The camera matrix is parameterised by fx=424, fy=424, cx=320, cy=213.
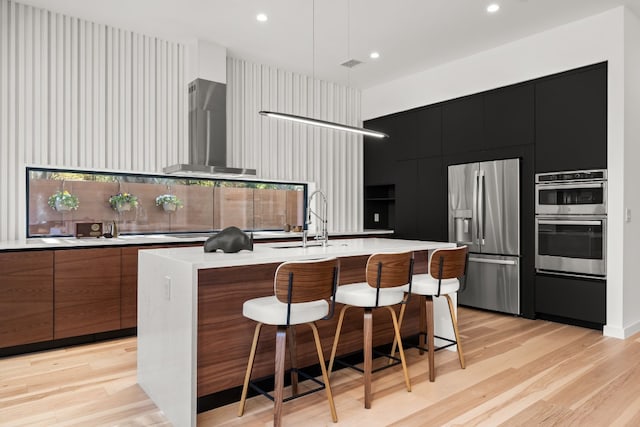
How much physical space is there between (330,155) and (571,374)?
4.27m

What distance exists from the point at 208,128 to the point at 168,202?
0.98 m

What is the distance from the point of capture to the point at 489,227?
4922 mm

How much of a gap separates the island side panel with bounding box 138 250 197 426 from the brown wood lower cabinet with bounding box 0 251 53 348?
1.25 meters

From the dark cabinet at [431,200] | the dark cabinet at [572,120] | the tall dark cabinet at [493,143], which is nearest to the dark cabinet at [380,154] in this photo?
the tall dark cabinet at [493,143]

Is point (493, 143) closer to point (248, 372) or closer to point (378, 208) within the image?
point (378, 208)

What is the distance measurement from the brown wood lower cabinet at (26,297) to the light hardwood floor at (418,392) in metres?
0.19

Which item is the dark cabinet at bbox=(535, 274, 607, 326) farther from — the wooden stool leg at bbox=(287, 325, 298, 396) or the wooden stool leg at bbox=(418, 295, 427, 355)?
the wooden stool leg at bbox=(287, 325, 298, 396)

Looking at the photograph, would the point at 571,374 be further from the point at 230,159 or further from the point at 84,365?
the point at 230,159

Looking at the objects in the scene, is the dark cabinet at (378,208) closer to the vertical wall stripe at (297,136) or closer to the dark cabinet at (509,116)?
the vertical wall stripe at (297,136)

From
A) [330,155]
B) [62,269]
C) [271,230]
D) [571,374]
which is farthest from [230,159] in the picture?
[571,374]

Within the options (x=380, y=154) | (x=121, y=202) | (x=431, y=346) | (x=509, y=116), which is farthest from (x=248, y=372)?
(x=380, y=154)

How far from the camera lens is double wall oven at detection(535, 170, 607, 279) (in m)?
4.11

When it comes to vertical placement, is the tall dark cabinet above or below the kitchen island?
above

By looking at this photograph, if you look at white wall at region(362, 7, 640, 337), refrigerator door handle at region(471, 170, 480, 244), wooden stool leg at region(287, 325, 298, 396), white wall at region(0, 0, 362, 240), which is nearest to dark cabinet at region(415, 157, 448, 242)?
refrigerator door handle at region(471, 170, 480, 244)
